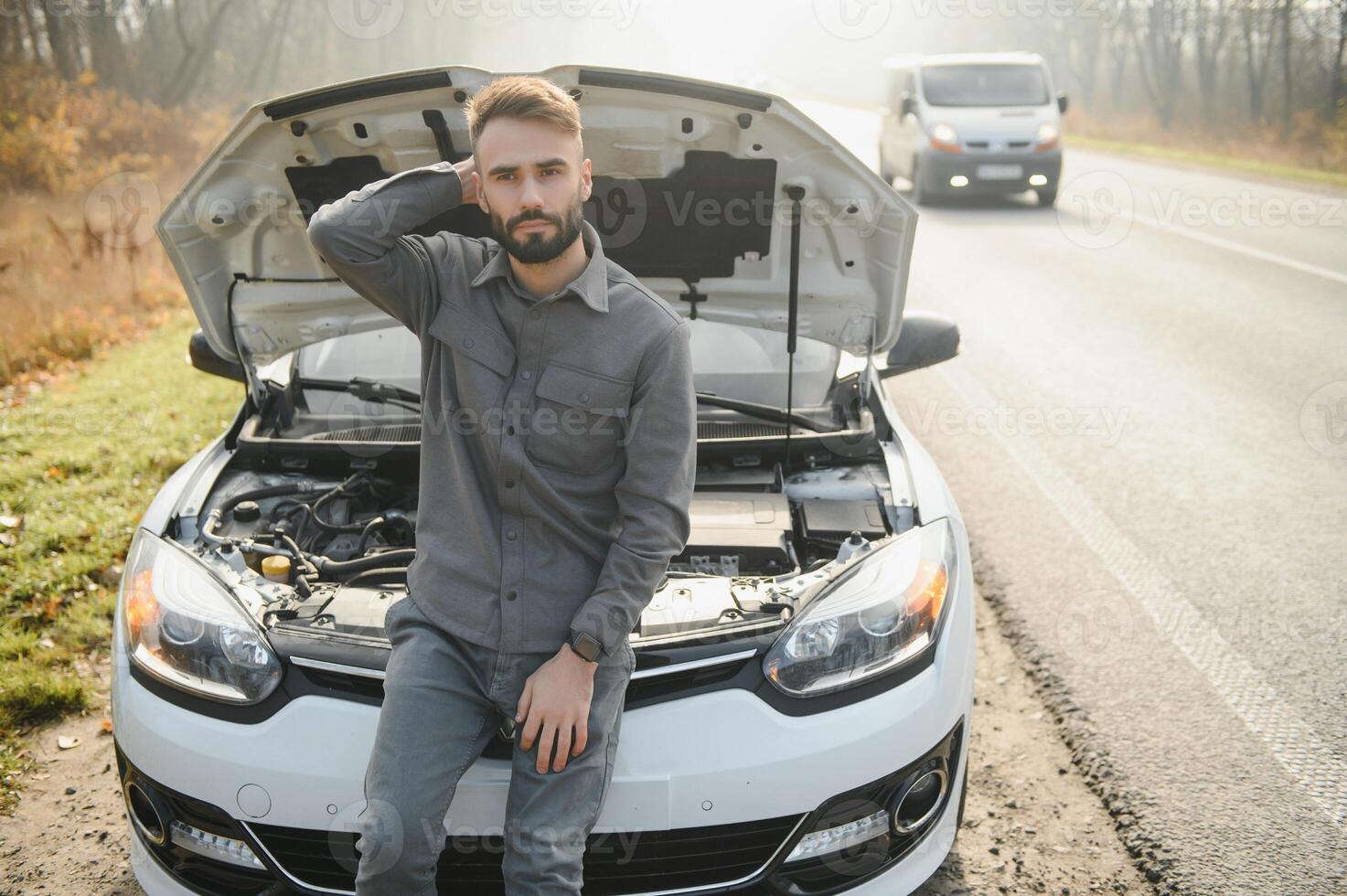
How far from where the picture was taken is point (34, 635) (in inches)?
148

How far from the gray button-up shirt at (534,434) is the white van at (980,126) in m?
12.4

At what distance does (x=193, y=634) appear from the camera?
2.27m

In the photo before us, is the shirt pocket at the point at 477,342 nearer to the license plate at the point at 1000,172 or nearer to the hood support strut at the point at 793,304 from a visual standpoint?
the hood support strut at the point at 793,304

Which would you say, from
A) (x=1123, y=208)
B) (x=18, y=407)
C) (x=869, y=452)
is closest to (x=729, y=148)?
(x=869, y=452)

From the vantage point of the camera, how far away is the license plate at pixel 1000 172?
13.3 meters

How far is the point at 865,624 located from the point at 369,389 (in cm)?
197

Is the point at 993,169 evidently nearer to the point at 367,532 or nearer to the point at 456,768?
the point at 367,532

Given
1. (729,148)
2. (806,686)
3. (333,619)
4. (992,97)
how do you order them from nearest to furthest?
(806,686) < (333,619) < (729,148) < (992,97)

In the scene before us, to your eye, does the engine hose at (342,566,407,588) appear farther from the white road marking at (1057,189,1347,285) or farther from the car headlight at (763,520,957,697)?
the white road marking at (1057,189,1347,285)

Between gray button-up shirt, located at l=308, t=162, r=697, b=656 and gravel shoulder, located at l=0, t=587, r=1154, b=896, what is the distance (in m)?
1.25

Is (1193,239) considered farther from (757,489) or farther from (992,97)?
(757,489)

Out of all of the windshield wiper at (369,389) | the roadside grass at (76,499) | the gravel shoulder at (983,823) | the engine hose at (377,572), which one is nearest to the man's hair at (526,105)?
the engine hose at (377,572)

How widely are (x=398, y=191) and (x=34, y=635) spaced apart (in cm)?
270

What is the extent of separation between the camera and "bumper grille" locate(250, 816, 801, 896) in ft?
6.69
